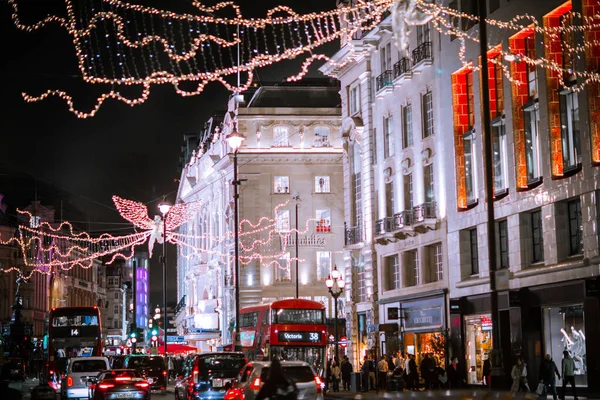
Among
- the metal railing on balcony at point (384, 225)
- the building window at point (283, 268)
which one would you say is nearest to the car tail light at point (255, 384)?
the metal railing on balcony at point (384, 225)

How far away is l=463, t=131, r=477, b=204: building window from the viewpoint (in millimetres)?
39938

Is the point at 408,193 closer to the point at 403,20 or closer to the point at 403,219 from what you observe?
the point at 403,219

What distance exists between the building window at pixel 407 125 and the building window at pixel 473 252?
278 inches

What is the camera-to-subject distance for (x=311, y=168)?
76.4m

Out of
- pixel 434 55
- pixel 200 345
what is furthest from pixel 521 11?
pixel 200 345

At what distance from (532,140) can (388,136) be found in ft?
46.3

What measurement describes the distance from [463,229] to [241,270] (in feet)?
121

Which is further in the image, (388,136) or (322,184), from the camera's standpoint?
(322,184)

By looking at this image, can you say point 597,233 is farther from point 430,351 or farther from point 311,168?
point 311,168

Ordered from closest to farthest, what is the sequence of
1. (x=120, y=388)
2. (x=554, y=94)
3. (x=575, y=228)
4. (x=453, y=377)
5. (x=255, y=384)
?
(x=255, y=384)
(x=120, y=388)
(x=575, y=228)
(x=554, y=94)
(x=453, y=377)

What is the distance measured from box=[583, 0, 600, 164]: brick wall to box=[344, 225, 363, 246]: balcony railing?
21882 millimetres

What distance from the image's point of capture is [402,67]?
46906mm

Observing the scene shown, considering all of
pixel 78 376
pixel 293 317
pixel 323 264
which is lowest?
pixel 78 376

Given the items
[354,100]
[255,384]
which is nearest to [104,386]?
[255,384]
